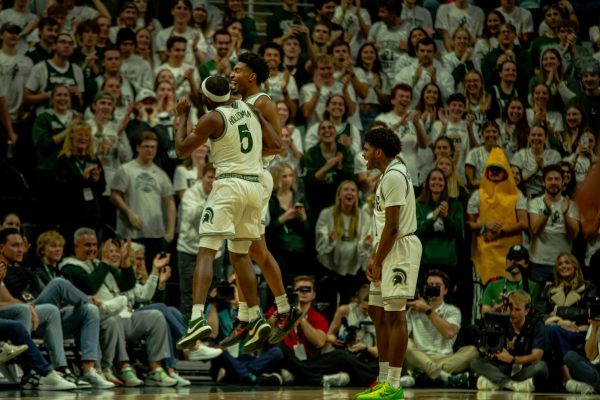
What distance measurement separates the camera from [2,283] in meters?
10.4

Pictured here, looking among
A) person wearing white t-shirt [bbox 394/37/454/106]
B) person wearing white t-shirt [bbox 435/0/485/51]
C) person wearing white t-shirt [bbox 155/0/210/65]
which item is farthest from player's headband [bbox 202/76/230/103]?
person wearing white t-shirt [bbox 435/0/485/51]

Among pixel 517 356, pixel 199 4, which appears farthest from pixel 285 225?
pixel 199 4

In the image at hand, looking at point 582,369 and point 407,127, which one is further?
point 407,127

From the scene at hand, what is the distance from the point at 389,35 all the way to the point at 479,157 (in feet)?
9.22

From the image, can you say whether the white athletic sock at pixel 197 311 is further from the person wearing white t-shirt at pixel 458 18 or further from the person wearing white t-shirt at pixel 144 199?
the person wearing white t-shirt at pixel 458 18

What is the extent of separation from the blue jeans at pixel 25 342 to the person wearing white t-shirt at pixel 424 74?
7358mm

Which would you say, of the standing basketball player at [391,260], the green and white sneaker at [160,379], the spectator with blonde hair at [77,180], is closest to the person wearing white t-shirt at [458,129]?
the spectator with blonde hair at [77,180]

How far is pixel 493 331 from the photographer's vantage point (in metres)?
11.3

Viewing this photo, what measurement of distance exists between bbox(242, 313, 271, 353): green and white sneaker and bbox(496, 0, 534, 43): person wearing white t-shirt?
33.3 ft

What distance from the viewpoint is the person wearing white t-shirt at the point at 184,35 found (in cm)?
1488

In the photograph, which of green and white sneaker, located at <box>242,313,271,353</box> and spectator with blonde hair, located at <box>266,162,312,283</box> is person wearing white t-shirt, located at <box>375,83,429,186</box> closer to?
spectator with blonde hair, located at <box>266,162,312,283</box>

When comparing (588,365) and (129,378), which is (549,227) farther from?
(129,378)

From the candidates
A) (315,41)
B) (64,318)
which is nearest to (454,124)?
(315,41)

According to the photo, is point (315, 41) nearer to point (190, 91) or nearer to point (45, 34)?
point (190, 91)
